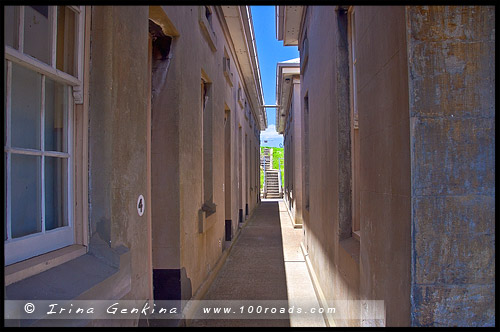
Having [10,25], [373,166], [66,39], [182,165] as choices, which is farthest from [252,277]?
[10,25]

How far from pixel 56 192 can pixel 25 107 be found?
491 mm

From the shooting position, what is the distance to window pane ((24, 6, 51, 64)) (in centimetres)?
162

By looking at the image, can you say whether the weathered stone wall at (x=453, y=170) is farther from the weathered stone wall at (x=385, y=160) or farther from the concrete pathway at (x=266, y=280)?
the concrete pathway at (x=266, y=280)


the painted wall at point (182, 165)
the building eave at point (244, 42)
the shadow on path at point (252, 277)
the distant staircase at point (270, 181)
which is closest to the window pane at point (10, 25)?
the painted wall at point (182, 165)

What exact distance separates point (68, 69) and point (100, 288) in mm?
1220

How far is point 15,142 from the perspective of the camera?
1.57 metres

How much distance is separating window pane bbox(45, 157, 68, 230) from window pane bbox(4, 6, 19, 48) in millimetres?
596

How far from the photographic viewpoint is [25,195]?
64.5 inches

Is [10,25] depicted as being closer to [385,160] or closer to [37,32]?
[37,32]

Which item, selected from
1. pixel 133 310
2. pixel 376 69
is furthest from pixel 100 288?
pixel 376 69

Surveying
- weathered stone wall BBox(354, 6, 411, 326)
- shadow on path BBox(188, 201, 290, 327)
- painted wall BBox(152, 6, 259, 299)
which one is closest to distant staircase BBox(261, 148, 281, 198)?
shadow on path BBox(188, 201, 290, 327)

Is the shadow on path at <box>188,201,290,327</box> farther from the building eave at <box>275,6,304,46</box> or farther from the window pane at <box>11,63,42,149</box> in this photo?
the building eave at <box>275,6,304,46</box>

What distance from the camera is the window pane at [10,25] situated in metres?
1.50

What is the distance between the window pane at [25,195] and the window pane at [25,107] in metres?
0.09
